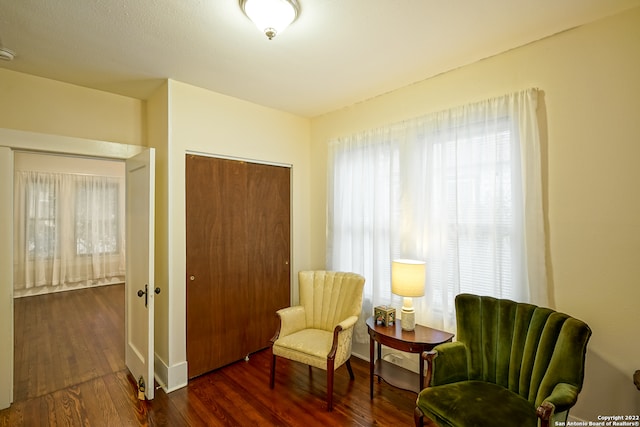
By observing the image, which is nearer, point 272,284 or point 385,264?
point 385,264

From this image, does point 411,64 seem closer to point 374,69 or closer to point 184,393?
point 374,69

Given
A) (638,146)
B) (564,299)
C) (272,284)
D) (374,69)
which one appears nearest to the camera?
(638,146)

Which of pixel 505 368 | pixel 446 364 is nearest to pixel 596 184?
pixel 505 368

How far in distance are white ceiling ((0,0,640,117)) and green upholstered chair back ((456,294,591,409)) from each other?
1744 millimetres

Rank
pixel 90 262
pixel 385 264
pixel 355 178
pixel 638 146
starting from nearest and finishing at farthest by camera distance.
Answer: pixel 638 146
pixel 385 264
pixel 355 178
pixel 90 262

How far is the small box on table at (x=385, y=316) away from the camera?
2.44m

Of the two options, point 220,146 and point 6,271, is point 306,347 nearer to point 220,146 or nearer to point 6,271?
point 220,146

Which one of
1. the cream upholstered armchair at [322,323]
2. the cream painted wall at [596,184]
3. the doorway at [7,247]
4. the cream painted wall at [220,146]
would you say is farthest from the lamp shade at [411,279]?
the doorway at [7,247]

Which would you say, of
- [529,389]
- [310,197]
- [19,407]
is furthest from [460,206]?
[19,407]

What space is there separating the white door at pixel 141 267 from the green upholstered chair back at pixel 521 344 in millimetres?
2350

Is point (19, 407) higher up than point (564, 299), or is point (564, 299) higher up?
point (564, 299)

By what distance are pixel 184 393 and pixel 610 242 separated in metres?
3.23

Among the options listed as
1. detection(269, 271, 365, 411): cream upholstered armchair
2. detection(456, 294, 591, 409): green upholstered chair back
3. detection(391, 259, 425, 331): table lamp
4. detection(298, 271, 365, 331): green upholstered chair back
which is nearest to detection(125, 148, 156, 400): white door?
detection(269, 271, 365, 411): cream upholstered armchair

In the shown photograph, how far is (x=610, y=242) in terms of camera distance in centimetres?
176
